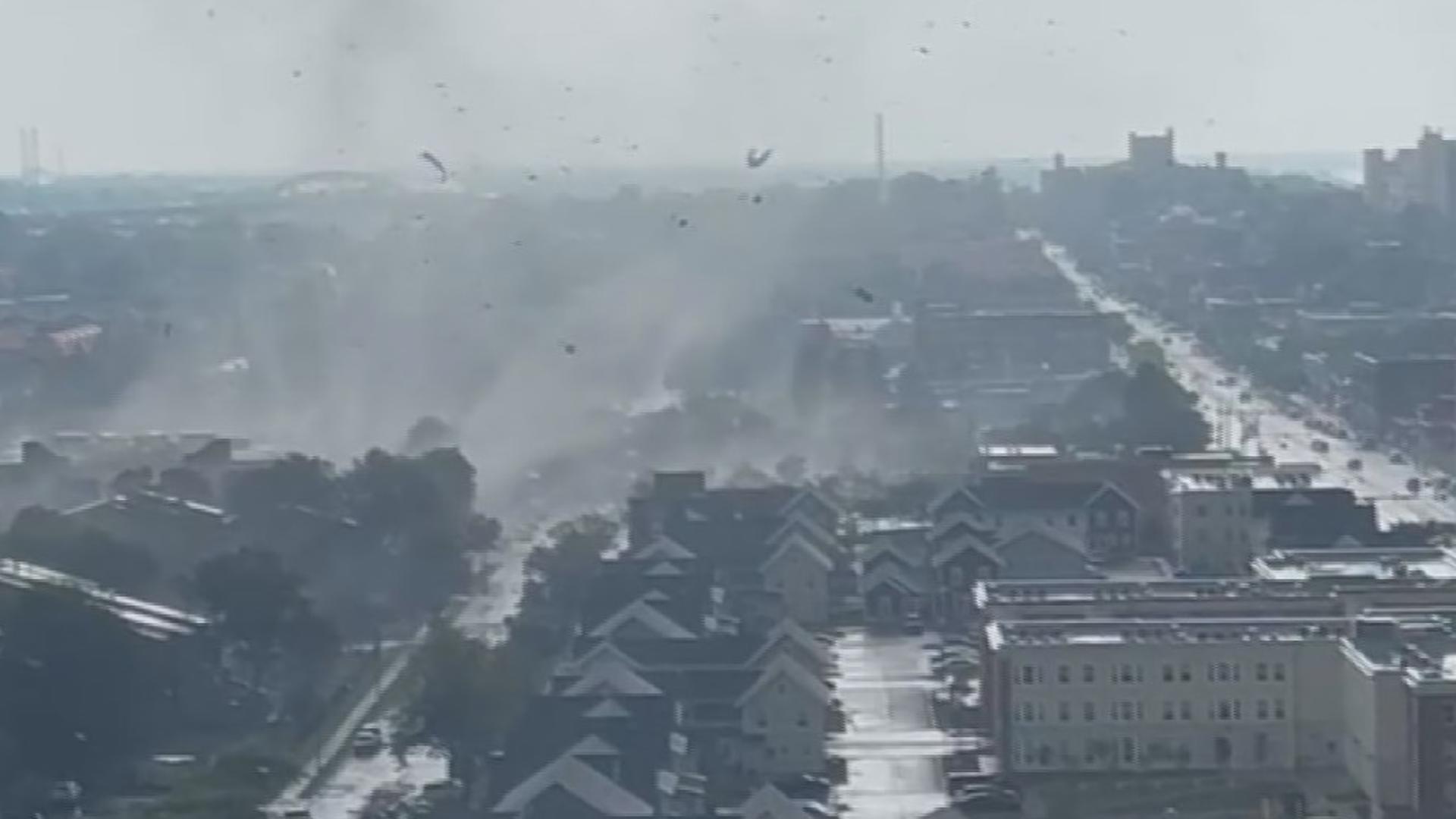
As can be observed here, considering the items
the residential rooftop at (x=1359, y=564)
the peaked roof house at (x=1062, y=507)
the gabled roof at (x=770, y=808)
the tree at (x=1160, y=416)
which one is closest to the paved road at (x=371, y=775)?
the gabled roof at (x=770, y=808)

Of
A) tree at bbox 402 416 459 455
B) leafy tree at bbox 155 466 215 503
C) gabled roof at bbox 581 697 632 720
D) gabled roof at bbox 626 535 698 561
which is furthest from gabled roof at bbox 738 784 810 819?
tree at bbox 402 416 459 455

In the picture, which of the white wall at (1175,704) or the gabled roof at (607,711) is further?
the white wall at (1175,704)

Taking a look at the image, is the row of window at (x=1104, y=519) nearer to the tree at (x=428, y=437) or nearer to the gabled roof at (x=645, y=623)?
A: the gabled roof at (x=645, y=623)

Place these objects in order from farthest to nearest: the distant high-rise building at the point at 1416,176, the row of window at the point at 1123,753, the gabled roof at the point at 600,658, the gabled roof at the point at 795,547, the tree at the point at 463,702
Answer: the distant high-rise building at the point at 1416,176
the gabled roof at the point at 795,547
the gabled roof at the point at 600,658
the row of window at the point at 1123,753
the tree at the point at 463,702

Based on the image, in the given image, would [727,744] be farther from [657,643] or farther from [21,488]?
[21,488]

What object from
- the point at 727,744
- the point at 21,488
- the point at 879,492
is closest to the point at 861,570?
Answer: the point at 879,492

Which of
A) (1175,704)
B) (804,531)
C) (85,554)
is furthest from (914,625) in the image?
(85,554)

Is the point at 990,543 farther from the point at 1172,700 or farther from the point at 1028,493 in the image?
the point at 1172,700
